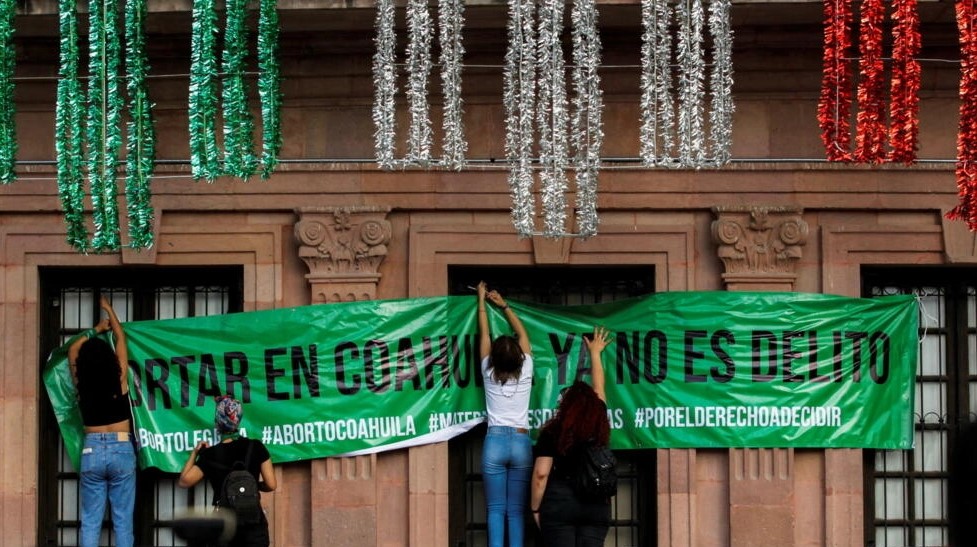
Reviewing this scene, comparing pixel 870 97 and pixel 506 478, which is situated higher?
pixel 870 97

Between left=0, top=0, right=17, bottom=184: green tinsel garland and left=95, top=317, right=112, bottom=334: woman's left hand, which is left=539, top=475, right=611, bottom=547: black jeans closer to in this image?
left=95, top=317, right=112, bottom=334: woman's left hand

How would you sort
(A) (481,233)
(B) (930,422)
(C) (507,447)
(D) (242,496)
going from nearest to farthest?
(D) (242,496), (C) (507,447), (A) (481,233), (B) (930,422)

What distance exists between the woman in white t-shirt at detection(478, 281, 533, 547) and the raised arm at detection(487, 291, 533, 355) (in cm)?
10

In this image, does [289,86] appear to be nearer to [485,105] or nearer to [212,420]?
[485,105]

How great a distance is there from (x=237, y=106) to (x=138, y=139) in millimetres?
767

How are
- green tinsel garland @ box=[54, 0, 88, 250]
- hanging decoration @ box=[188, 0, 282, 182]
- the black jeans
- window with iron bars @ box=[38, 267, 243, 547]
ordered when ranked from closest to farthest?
the black jeans < hanging decoration @ box=[188, 0, 282, 182] < green tinsel garland @ box=[54, 0, 88, 250] < window with iron bars @ box=[38, 267, 243, 547]

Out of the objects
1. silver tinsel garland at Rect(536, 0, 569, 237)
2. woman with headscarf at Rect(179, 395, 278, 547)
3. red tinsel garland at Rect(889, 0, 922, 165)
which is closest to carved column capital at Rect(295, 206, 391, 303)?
silver tinsel garland at Rect(536, 0, 569, 237)

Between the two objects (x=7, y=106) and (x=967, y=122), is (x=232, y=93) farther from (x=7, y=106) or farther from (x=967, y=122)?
(x=967, y=122)

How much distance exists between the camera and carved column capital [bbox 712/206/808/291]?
42.3 feet

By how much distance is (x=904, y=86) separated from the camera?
475 inches

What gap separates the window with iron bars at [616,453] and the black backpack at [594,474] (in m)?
2.03

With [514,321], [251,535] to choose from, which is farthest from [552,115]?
[251,535]

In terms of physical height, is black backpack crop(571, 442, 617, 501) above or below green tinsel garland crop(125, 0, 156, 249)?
below

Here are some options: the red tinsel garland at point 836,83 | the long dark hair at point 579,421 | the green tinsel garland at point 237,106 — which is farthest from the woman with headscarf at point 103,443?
the red tinsel garland at point 836,83
